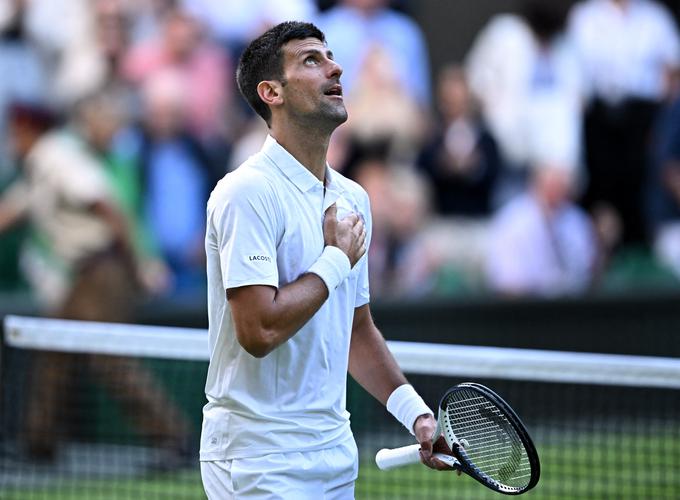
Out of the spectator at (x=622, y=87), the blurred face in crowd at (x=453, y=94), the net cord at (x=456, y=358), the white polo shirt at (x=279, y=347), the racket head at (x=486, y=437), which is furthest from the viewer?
the spectator at (x=622, y=87)

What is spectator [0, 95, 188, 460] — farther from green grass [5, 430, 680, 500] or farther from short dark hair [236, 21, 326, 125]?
short dark hair [236, 21, 326, 125]

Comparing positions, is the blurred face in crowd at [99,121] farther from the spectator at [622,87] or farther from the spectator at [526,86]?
the spectator at [622,87]

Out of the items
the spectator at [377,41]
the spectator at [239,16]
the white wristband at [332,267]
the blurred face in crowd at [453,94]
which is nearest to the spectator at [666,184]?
the blurred face in crowd at [453,94]

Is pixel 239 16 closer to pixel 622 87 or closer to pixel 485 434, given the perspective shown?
pixel 622 87

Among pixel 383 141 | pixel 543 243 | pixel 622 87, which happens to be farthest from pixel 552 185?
pixel 383 141

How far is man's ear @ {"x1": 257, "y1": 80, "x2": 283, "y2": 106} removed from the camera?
4.00 meters

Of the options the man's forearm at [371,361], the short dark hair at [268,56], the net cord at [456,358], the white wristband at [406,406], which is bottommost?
the net cord at [456,358]

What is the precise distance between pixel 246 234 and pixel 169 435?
208 inches

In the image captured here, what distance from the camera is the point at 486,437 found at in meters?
4.00

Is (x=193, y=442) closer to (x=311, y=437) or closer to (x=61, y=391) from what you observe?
(x=61, y=391)

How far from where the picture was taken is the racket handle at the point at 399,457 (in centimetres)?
398

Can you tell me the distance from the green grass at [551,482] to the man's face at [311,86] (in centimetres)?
451

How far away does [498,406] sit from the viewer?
3.85 metres

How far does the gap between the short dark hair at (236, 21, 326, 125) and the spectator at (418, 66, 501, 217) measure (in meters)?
7.29
